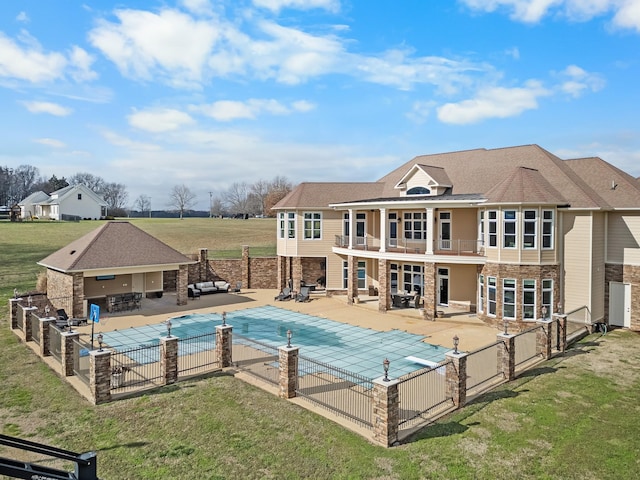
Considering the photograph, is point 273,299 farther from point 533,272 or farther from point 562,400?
point 562,400

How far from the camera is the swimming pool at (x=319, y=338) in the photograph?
16516mm

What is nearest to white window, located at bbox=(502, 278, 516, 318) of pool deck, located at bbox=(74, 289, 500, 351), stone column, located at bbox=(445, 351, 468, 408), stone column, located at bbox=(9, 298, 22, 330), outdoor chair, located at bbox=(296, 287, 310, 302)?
pool deck, located at bbox=(74, 289, 500, 351)

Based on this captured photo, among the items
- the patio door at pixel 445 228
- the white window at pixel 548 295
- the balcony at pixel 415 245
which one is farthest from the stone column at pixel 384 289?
the white window at pixel 548 295

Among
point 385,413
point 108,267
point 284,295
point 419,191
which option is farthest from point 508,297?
point 108,267

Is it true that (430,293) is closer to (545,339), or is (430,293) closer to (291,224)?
(545,339)

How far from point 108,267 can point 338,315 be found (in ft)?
41.9

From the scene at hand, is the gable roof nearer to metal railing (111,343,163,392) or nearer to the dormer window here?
metal railing (111,343,163,392)

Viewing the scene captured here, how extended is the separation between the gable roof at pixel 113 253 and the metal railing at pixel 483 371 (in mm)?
17845

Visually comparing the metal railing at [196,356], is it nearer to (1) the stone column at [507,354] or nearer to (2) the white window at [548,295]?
(1) the stone column at [507,354]

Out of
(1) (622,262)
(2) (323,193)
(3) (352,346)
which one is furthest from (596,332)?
(2) (323,193)

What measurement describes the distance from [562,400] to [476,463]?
191 inches

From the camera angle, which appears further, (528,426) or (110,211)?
(110,211)

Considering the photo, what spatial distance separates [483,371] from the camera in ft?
48.5

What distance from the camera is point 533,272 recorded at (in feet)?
67.5
